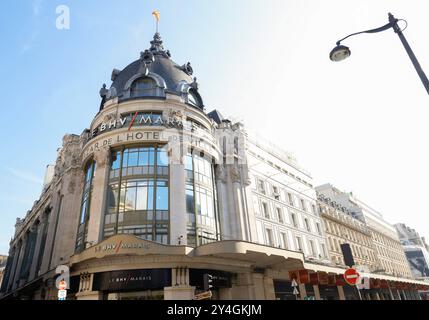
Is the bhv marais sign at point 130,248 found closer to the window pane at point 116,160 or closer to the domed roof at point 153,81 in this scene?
the window pane at point 116,160

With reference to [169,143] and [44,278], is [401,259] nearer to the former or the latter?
[169,143]

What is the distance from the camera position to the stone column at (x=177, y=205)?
21.2 metres

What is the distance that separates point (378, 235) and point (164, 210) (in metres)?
58.3


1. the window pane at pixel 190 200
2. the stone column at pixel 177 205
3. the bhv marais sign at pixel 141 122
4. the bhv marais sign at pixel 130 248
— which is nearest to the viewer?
the bhv marais sign at pixel 130 248

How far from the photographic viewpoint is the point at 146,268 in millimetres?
19406

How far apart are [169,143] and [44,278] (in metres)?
15.4

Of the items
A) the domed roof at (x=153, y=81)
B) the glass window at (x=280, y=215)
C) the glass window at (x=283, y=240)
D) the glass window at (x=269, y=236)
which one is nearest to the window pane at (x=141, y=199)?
the domed roof at (x=153, y=81)

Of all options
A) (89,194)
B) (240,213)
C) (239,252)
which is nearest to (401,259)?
(240,213)

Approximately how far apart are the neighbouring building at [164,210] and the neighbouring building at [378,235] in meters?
28.3

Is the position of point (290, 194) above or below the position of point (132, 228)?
above

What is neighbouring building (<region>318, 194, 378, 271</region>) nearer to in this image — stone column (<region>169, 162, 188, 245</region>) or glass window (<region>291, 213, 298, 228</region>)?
glass window (<region>291, 213, 298, 228</region>)

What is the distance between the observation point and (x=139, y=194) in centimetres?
2252

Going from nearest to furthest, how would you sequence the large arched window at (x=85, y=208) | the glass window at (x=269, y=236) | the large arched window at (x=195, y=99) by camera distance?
the large arched window at (x=85, y=208), the glass window at (x=269, y=236), the large arched window at (x=195, y=99)

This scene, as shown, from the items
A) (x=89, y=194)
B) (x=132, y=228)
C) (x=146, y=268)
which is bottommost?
(x=146, y=268)
